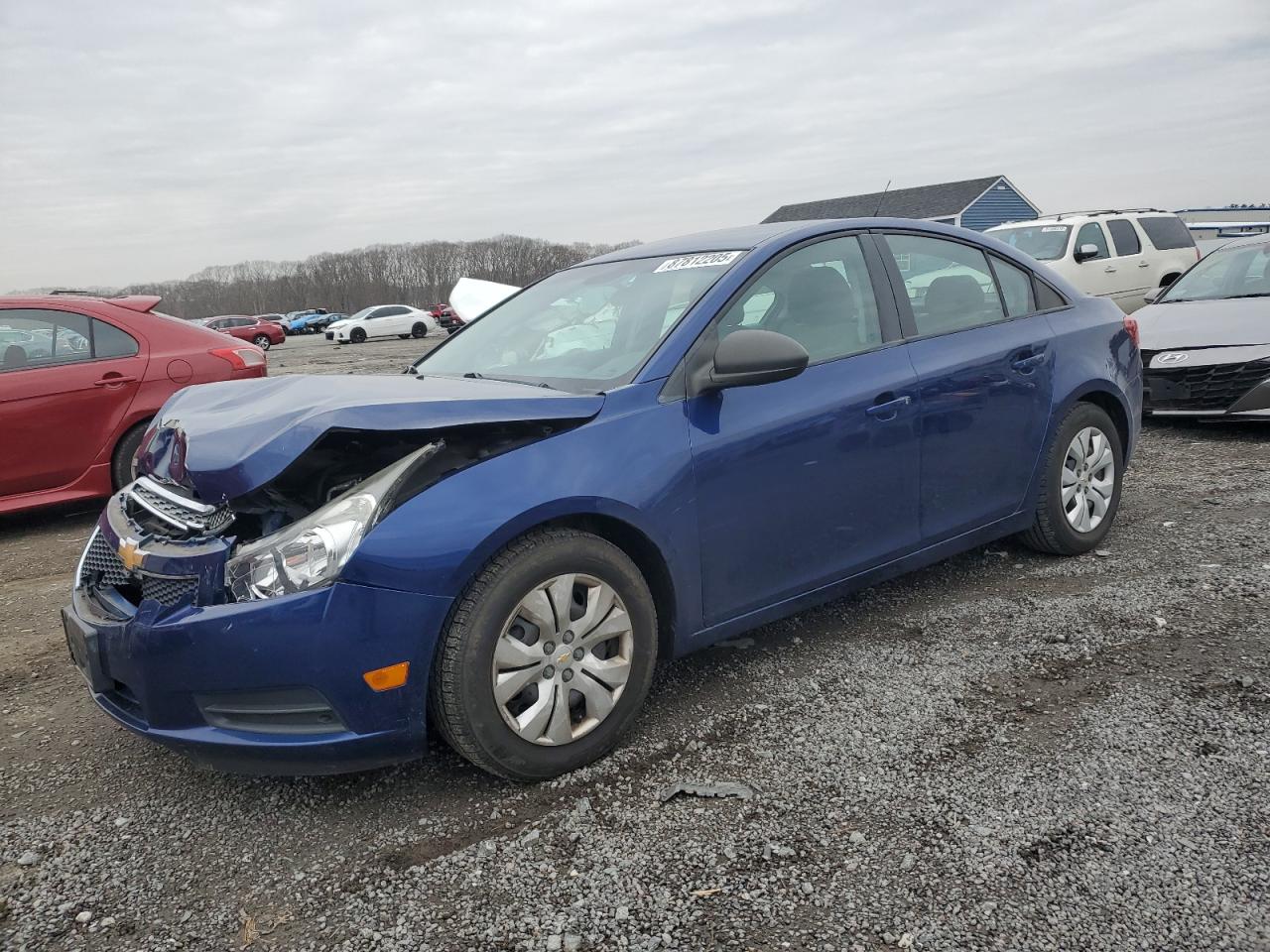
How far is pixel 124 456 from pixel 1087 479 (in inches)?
227

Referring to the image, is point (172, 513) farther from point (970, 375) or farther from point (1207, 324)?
point (1207, 324)

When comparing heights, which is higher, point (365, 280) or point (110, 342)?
point (365, 280)

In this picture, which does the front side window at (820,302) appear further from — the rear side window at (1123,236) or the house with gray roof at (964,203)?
the house with gray roof at (964,203)

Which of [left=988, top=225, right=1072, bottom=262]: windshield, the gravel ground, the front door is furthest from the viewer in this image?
[left=988, top=225, right=1072, bottom=262]: windshield

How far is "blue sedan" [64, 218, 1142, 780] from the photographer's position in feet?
7.88

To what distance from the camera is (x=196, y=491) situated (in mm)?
2549

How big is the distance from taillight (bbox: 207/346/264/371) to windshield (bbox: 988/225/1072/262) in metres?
9.95

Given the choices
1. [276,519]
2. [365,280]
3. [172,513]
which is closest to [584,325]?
[276,519]

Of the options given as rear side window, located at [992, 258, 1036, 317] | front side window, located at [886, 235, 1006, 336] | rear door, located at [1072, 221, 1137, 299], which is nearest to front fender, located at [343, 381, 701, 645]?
front side window, located at [886, 235, 1006, 336]

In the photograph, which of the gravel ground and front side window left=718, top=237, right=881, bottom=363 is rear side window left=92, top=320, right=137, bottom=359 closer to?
the gravel ground

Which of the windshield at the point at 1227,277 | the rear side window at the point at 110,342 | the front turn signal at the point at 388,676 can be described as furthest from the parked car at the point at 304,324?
the front turn signal at the point at 388,676

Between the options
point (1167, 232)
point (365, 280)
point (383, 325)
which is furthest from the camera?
point (365, 280)

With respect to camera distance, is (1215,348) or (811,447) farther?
(1215,348)

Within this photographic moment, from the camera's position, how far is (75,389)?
19.8ft
